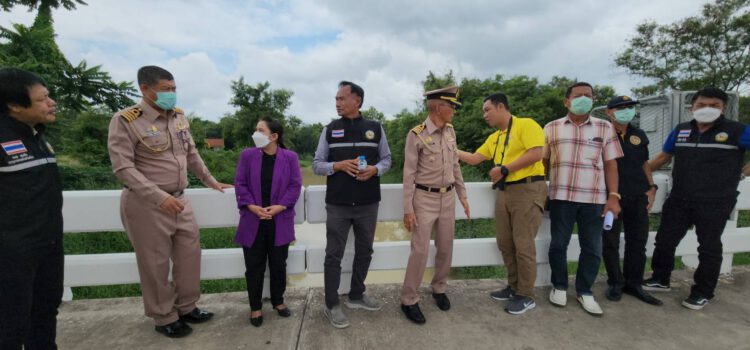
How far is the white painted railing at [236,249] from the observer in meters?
2.96

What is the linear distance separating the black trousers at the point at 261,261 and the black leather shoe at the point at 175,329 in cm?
47

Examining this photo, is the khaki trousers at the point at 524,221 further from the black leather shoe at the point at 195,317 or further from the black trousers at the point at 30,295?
the black trousers at the point at 30,295

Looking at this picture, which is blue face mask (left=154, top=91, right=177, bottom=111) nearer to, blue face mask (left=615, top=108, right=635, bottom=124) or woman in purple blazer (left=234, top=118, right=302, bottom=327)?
woman in purple blazer (left=234, top=118, right=302, bottom=327)

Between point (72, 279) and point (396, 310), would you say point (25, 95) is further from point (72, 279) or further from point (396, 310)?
point (396, 310)

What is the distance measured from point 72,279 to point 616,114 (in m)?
4.78

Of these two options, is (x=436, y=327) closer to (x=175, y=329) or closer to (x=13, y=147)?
(x=175, y=329)

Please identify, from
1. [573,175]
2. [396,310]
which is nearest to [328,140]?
[396,310]

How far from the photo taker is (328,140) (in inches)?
118

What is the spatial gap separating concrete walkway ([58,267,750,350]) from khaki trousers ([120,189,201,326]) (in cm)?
23

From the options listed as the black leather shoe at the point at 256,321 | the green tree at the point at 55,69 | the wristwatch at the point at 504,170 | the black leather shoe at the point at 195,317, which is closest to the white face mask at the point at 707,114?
the wristwatch at the point at 504,170

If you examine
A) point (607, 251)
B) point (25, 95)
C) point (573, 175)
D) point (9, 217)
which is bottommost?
point (607, 251)

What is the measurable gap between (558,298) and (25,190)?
3764 mm

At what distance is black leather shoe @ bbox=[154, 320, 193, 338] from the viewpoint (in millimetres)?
2682

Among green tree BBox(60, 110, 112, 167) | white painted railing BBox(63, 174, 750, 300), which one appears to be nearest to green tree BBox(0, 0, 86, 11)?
green tree BBox(60, 110, 112, 167)
